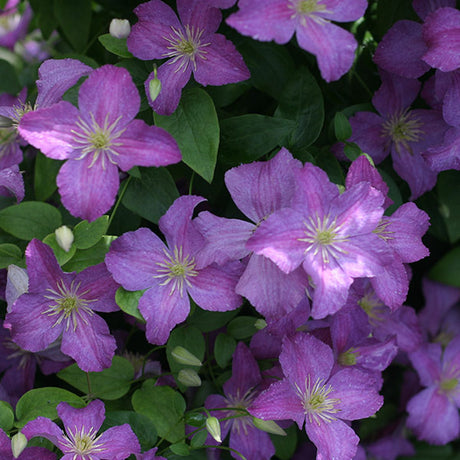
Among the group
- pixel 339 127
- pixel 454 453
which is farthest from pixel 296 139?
pixel 454 453

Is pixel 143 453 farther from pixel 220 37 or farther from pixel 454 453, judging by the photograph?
pixel 454 453

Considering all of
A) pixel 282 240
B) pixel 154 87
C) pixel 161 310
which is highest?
pixel 154 87

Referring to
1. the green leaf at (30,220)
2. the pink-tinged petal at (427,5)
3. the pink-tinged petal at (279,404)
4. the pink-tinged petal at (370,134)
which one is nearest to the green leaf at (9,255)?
the green leaf at (30,220)

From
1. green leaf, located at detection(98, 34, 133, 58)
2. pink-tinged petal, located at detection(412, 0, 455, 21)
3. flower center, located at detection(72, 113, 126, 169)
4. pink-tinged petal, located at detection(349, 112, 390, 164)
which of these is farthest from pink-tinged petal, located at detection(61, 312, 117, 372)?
pink-tinged petal, located at detection(412, 0, 455, 21)

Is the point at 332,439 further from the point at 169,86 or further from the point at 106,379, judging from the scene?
the point at 169,86

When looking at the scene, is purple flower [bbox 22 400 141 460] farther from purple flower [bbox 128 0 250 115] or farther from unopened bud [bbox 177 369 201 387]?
purple flower [bbox 128 0 250 115]

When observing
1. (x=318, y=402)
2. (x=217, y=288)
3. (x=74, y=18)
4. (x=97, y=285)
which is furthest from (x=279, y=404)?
(x=74, y=18)
